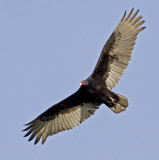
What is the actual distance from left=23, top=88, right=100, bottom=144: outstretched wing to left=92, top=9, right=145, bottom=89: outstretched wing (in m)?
0.94

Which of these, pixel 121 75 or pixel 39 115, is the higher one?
pixel 39 115

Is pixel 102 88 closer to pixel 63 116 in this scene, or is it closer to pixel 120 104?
pixel 120 104

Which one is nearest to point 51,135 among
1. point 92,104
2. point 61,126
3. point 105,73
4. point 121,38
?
point 61,126

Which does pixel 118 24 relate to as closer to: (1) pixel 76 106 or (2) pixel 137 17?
(2) pixel 137 17

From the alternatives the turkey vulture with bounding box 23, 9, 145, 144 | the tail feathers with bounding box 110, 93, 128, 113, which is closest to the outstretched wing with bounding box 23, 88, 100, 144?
the turkey vulture with bounding box 23, 9, 145, 144

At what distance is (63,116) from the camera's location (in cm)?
1573

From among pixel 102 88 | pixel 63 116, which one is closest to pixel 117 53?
pixel 102 88

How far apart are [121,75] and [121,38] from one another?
1097 mm

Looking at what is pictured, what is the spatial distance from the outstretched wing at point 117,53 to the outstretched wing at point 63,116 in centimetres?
94

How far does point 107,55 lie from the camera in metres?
14.8

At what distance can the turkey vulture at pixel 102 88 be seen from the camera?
Answer: 47.3 ft

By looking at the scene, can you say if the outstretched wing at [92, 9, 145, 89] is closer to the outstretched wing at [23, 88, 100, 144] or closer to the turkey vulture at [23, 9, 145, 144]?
the turkey vulture at [23, 9, 145, 144]

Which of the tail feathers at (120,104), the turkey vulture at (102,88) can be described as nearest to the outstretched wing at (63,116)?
the turkey vulture at (102,88)

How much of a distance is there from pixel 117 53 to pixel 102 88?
1.19 m
